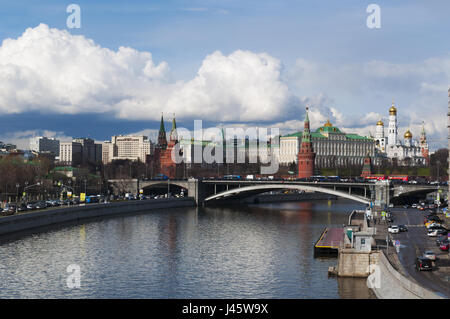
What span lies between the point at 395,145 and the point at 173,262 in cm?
16044

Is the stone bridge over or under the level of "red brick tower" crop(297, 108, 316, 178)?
under

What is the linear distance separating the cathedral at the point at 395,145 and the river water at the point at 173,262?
132 meters

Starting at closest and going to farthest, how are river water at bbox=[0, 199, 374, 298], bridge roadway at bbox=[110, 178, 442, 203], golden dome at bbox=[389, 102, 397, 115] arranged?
1. river water at bbox=[0, 199, 374, 298]
2. bridge roadway at bbox=[110, 178, 442, 203]
3. golden dome at bbox=[389, 102, 397, 115]

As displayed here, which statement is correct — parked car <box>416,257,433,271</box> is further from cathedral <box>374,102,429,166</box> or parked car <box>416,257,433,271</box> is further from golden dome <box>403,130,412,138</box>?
golden dome <box>403,130,412,138</box>

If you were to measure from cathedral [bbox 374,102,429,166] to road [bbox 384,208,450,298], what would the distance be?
463 ft

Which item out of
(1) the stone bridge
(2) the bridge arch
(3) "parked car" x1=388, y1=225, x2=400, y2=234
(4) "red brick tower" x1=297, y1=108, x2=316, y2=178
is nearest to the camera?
(3) "parked car" x1=388, y1=225, x2=400, y2=234

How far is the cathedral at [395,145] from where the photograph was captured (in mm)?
183075

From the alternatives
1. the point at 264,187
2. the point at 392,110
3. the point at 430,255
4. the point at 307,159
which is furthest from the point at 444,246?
the point at 392,110

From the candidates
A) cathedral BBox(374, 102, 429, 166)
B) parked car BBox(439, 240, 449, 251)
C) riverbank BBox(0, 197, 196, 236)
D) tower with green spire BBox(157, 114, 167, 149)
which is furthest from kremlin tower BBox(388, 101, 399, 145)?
parked car BBox(439, 240, 449, 251)

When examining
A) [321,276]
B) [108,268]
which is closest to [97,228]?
[108,268]

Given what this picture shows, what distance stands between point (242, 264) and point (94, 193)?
61.3 m

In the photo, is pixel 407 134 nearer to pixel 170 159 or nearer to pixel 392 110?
pixel 392 110

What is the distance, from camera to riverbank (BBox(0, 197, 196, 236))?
155ft

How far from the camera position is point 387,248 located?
30922 millimetres
